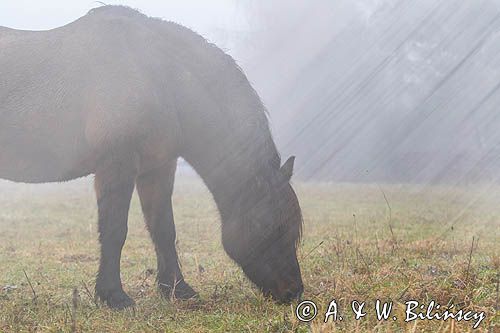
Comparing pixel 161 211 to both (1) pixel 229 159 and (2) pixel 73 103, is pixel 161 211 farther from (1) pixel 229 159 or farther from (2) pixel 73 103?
(2) pixel 73 103

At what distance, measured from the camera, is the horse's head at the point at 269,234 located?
5.50m

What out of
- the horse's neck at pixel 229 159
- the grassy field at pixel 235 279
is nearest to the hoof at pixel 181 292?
the grassy field at pixel 235 279

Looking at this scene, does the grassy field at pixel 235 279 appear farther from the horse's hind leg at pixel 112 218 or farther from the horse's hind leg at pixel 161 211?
the horse's hind leg at pixel 161 211

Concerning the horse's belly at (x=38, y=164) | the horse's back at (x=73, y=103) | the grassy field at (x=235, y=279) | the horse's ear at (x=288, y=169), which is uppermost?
the horse's back at (x=73, y=103)

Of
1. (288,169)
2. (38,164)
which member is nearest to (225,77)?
(288,169)

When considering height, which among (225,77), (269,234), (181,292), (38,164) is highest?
(225,77)

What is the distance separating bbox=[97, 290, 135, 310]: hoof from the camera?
549 centimetres

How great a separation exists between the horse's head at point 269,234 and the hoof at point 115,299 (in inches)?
43.3

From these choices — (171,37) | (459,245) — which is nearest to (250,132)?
(171,37)

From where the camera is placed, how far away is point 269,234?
5590 millimetres

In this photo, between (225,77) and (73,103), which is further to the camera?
(225,77)
